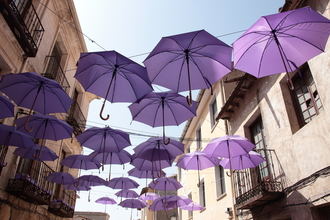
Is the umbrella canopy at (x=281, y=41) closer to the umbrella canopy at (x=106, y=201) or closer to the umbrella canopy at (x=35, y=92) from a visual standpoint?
the umbrella canopy at (x=35, y=92)

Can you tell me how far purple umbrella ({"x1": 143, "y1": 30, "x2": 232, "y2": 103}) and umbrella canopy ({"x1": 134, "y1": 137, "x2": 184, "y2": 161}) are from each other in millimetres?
4356

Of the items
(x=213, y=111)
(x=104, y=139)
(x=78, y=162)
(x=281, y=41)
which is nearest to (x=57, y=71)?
(x=78, y=162)

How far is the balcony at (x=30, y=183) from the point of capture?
8664 millimetres

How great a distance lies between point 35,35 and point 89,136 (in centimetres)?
422

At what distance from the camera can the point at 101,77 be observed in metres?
6.42

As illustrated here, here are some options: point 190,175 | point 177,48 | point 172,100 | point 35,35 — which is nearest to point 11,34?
point 35,35

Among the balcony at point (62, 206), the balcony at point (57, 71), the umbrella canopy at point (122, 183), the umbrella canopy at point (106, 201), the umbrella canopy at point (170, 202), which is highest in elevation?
the balcony at point (57, 71)

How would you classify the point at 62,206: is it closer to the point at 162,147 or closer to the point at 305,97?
the point at 162,147

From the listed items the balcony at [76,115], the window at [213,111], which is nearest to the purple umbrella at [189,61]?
the balcony at [76,115]

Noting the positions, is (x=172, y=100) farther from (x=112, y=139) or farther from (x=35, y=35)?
(x=35, y=35)

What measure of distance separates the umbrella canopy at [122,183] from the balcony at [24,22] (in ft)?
25.6

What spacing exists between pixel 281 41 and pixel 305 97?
355cm

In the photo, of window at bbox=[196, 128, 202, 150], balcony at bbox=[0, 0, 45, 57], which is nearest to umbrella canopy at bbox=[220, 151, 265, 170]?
balcony at bbox=[0, 0, 45, 57]

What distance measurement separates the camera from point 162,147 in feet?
33.1
